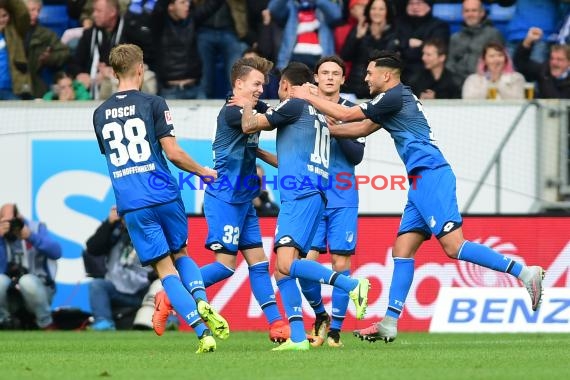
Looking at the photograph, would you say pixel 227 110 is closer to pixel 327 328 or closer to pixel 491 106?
pixel 327 328

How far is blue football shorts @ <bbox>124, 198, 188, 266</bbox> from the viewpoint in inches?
416

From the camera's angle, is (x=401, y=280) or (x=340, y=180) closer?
(x=401, y=280)

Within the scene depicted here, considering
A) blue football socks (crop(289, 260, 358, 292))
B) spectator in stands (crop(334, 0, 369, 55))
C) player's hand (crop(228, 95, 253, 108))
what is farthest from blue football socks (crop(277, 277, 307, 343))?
spectator in stands (crop(334, 0, 369, 55))

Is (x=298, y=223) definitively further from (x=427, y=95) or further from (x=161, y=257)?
(x=427, y=95)

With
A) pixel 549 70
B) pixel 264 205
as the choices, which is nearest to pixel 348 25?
pixel 549 70

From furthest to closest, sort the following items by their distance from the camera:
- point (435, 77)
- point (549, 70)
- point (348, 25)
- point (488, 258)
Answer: point (348, 25)
point (435, 77)
point (549, 70)
point (488, 258)

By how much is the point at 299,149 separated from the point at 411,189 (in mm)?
1142

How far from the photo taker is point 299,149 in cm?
1098

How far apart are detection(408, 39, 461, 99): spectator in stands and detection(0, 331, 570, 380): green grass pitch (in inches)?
160

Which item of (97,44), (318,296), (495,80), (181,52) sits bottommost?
(318,296)

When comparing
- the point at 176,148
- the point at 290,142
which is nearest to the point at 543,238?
the point at 290,142

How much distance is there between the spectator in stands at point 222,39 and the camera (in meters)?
17.8

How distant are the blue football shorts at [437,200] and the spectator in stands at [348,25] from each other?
637 cm

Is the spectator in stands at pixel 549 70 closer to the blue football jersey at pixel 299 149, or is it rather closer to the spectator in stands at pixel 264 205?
the spectator in stands at pixel 264 205
